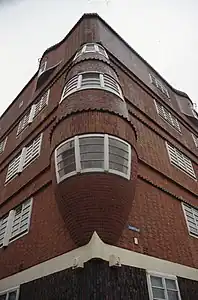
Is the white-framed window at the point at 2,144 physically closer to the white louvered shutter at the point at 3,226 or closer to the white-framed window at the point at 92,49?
the white louvered shutter at the point at 3,226

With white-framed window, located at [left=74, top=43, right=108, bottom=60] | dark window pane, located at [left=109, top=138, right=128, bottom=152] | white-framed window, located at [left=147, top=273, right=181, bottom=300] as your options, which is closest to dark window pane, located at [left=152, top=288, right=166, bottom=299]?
white-framed window, located at [left=147, top=273, right=181, bottom=300]

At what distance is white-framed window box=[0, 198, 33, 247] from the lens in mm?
8672

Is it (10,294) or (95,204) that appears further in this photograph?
(10,294)

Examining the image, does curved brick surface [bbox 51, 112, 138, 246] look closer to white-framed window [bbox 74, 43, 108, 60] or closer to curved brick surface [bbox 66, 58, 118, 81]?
curved brick surface [bbox 66, 58, 118, 81]

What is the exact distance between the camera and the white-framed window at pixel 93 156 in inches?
249

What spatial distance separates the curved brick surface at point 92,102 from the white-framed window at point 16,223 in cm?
335

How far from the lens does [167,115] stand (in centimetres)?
1380

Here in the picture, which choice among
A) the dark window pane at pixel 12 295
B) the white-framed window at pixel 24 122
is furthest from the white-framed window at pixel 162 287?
Result: the white-framed window at pixel 24 122

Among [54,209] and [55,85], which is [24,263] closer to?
[54,209]

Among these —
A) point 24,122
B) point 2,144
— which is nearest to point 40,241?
point 24,122

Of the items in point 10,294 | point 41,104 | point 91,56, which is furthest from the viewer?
point 41,104

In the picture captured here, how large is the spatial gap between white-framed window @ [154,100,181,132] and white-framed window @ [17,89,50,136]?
514cm

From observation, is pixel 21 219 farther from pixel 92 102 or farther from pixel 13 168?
pixel 92 102

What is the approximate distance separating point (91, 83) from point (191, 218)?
5500mm
